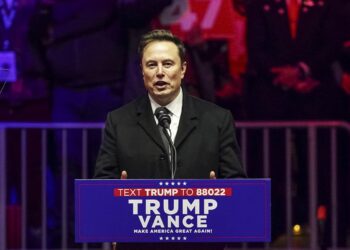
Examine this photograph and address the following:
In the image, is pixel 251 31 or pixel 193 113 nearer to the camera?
pixel 193 113

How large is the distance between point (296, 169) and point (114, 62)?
1849 millimetres

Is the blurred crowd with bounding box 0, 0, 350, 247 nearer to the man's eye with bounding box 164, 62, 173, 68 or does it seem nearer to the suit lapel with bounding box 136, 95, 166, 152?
the suit lapel with bounding box 136, 95, 166, 152

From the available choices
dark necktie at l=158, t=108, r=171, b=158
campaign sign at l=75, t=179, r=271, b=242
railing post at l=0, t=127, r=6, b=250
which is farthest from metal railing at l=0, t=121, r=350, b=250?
campaign sign at l=75, t=179, r=271, b=242

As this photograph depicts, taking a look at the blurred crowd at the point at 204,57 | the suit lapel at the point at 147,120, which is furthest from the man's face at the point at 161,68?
the blurred crowd at the point at 204,57

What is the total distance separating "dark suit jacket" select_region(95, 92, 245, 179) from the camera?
3.80m

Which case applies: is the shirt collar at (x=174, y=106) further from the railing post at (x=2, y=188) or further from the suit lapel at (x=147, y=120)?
the railing post at (x=2, y=188)

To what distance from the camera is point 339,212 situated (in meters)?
7.98

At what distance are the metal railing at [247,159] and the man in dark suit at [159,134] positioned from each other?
12.8ft

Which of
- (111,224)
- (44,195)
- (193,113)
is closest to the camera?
(111,224)

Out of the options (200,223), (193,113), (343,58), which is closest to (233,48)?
(343,58)

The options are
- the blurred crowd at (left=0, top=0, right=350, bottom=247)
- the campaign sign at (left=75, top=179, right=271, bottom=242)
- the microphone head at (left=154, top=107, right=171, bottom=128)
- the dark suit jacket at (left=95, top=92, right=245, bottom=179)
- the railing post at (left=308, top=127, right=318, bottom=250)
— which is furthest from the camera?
the blurred crowd at (left=0, top=0, right=350, bottom=247)

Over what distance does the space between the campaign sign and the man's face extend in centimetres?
50

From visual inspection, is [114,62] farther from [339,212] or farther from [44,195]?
[339,212]

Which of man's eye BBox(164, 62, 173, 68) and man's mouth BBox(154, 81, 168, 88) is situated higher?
man's eye BBox(164, 62, 173, 68)
